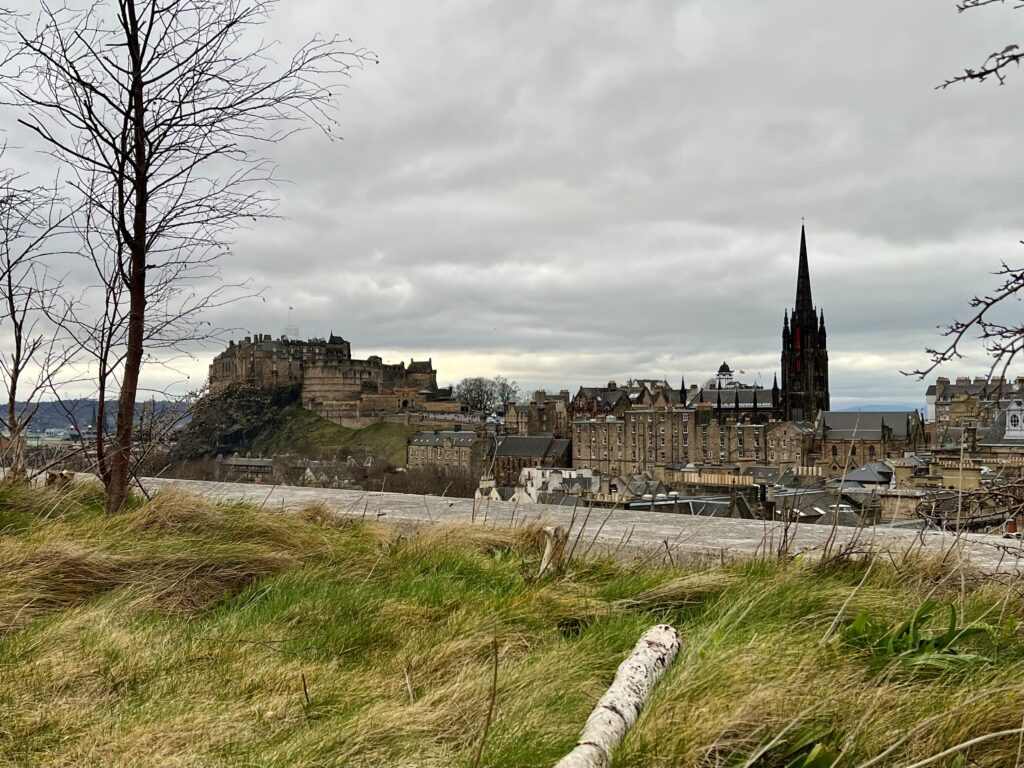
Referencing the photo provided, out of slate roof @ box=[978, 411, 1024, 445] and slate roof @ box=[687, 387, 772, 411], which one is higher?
slate roof @ box=[687, 387, 772, 411]

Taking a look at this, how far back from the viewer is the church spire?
97188 mm

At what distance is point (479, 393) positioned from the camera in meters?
127

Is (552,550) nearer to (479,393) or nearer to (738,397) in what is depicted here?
(738,397)

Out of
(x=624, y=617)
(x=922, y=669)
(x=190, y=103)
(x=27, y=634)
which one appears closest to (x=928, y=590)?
(x=922, y=669)

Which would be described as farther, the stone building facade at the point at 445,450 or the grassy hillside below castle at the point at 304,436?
the grassy hillside below castle at the point at 304,436

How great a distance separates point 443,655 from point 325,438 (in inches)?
4100

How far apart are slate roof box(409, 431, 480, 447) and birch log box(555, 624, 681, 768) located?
77.9 meters

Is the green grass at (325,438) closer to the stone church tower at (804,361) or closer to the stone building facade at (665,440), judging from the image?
the stone building facade at (665,440)

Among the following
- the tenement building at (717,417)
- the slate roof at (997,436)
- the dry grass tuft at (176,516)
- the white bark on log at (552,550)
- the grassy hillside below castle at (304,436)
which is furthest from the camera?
the grassy hillside below castle at (304,436)

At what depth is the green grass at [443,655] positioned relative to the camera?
6.87 ft

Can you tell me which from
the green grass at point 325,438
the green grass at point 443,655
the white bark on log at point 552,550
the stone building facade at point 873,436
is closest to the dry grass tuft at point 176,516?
the green grass at point 443,655

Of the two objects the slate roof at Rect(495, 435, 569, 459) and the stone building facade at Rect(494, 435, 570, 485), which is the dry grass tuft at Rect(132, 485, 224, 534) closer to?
the stone building facade at Rect(494, 435, 570, 485)

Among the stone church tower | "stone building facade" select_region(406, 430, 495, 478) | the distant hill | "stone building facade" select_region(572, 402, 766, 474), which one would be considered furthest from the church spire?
the distant hill

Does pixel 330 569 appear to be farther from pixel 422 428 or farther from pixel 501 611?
pixel 422 428
